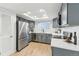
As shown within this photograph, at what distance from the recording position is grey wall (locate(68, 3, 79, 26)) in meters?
1.84

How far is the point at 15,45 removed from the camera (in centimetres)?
501

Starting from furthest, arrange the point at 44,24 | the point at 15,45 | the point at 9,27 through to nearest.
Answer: the point at 44,24 < the point at 15,45 < the point at 9,27

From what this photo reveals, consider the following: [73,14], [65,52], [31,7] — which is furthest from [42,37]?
[73,14]

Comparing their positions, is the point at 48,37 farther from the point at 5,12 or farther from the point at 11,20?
the point at 5,12

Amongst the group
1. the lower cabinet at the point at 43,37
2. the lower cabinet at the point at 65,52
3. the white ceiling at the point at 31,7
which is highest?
the white ceiling at the point at 31,7

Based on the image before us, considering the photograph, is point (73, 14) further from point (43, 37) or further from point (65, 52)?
point (43, 37)

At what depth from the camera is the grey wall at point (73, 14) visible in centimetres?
184

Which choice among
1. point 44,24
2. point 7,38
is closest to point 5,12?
point 7,38

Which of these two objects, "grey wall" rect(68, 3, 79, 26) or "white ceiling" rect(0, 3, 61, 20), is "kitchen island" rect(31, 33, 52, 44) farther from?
"grey wall" rect(68, 3, 79, 26)

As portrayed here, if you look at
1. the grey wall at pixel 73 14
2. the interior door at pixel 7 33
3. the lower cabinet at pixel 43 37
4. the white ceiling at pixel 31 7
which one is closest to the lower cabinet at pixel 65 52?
the grey wall at pixel 73 14

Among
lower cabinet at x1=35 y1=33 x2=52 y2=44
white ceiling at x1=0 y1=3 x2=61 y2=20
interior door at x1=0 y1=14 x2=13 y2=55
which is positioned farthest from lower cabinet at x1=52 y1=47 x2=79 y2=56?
lower cabinet at x1=35 y1=33 x2=52 y2=44

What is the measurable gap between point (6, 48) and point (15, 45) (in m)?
0.79

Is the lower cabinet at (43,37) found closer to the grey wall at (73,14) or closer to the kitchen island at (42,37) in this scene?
the kitchen island at (42,37)

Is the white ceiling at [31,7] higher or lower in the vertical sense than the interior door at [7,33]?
higher
